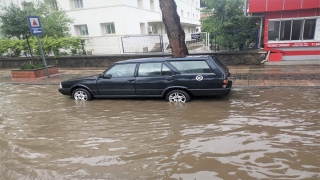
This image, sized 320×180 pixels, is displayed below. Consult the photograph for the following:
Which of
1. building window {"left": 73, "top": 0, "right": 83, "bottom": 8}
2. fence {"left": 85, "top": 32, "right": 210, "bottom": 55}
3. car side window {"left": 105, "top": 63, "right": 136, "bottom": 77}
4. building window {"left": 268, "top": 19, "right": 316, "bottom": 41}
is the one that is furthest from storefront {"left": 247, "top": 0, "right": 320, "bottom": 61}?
building window {"left": 73, "top": 0, "right": 83, "bottom": 8}

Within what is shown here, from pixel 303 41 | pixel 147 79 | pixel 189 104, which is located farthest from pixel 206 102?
pixel 303 41

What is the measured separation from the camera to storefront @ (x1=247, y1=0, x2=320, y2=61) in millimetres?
10945

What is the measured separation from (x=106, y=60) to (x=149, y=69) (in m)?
7.91

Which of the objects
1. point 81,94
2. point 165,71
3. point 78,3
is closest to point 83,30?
point 78,3

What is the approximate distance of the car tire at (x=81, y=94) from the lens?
23.8 ft

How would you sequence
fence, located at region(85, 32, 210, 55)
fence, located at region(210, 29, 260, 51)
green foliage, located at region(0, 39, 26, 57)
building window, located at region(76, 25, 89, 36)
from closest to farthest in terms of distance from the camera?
fence, located at region(210, 29, 260, 51), fence, located at region(85, 32, 210, 55), green foliage, located at region(0, 39, 26, 57), building window, located at region(76, 25, 89, 36)

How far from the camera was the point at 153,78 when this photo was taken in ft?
21.6

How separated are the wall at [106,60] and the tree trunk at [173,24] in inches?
108

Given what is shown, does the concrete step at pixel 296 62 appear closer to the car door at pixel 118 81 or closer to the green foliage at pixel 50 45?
the car door at pixel 118 81

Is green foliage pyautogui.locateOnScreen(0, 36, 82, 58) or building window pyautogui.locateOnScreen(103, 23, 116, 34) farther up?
building window pyautogui.locateOnScreen(103, 23, 116, 34)

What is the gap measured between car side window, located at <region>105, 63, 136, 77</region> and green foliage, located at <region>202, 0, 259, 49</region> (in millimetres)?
7119

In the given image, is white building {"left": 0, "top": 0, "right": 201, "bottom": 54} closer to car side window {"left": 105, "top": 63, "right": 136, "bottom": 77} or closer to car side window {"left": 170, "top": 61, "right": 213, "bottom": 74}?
car side window {"left": 105, "top": 63, "right": 136, "bottom": 77}

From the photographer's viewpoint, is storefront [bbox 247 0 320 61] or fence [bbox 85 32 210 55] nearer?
storefront [bbox 247 0 320 61]

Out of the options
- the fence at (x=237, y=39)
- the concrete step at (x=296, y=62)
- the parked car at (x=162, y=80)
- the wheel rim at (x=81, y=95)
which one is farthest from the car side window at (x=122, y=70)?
the concrete step at (x=296, y=62)
